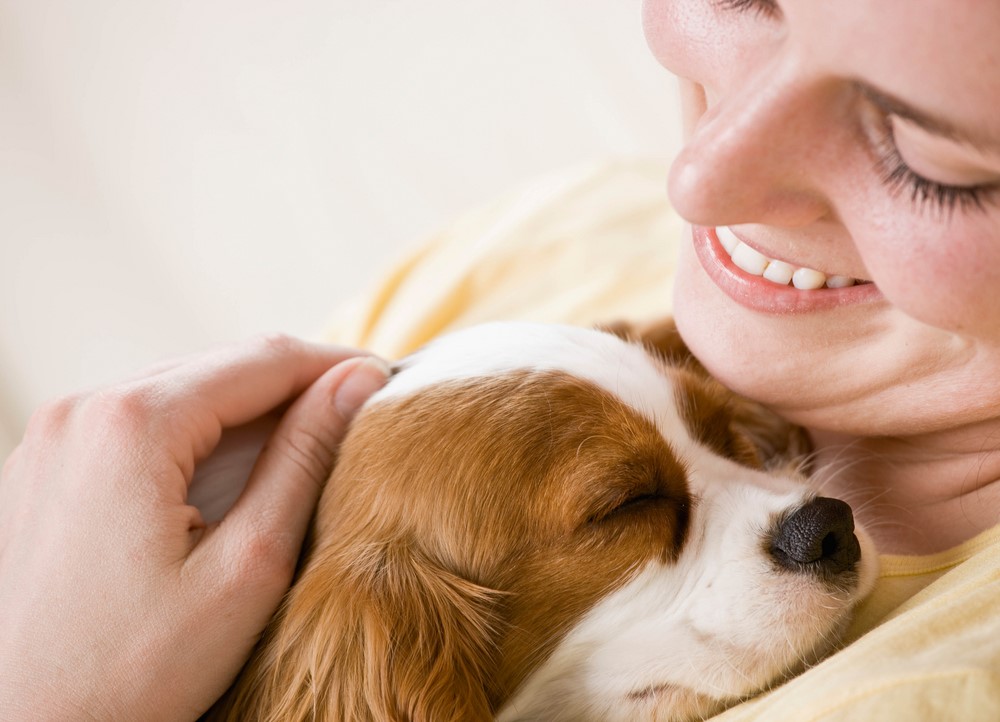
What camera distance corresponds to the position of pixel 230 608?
983mm

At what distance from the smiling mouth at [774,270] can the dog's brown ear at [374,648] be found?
0.47 metres

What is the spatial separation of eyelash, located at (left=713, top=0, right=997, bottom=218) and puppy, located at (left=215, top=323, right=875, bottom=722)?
1.19 feet

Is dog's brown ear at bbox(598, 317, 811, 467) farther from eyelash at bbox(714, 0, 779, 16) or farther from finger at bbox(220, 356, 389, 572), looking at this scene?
eyelash at bbox(714, 0, 779, 16)

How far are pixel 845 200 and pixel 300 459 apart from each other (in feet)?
2.11

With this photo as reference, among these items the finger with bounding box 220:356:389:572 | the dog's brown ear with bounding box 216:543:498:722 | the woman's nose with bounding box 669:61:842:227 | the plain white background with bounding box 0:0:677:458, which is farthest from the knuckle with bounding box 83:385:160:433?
the plain white background with bounding box 0:0:677:458

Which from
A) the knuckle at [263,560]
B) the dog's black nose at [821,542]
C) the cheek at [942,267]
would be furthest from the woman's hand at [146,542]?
the cheek at [942,267]

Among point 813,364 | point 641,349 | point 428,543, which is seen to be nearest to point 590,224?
point 641,349

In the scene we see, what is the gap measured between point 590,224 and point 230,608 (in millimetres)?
1168

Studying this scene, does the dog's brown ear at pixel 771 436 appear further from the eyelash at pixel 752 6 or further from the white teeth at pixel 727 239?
the eyelash at pixel 752 6

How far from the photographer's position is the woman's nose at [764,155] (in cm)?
84

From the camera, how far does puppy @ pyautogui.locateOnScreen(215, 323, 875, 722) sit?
1.01 m

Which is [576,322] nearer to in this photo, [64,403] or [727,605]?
[727,605]

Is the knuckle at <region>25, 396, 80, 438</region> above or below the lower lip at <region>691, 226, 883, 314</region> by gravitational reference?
above

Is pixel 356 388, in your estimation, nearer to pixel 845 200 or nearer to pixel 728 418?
pixel 728 418
